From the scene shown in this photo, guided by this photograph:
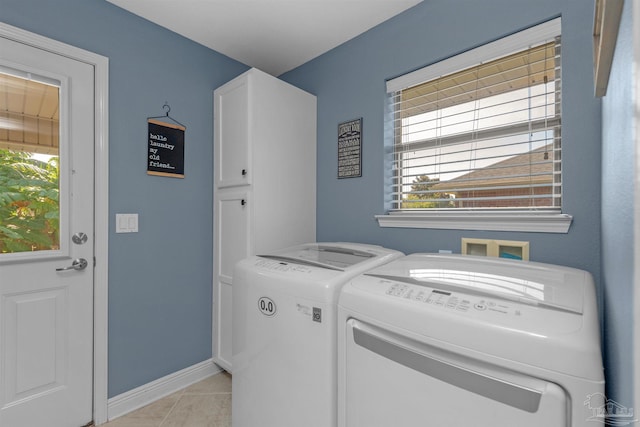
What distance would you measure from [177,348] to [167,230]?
845 mm

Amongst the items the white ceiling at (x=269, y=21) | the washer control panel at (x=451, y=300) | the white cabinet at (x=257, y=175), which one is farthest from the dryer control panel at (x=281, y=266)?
the white ceiling at (x=269, y=21)

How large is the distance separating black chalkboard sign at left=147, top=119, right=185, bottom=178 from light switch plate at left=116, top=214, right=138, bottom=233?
1.02ft

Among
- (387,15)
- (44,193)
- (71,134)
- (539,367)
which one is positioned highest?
(387,15)

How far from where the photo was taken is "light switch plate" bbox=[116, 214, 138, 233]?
184 cm

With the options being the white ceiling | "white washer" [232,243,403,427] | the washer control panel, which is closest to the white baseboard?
"white washer" [232,243,403,427]

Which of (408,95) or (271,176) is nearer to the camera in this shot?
(408,95)

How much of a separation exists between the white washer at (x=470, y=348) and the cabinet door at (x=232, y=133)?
50.4 inches

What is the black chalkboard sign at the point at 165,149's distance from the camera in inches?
77.2

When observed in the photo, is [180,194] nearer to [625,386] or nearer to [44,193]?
[44,193]

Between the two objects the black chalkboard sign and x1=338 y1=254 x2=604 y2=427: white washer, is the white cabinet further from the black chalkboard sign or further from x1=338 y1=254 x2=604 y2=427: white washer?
x1=338 y1=254 x2=604 y2=427: white washer

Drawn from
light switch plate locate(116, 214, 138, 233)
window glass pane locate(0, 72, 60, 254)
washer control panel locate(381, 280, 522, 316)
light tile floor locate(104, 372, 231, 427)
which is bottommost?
light tile floor locate(104, 372, 231, 427)

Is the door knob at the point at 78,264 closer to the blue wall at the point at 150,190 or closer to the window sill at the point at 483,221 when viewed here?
the blue wall at the point at 150,190

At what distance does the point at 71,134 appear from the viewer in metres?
1.67

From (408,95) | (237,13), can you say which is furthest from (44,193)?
(408,95)
